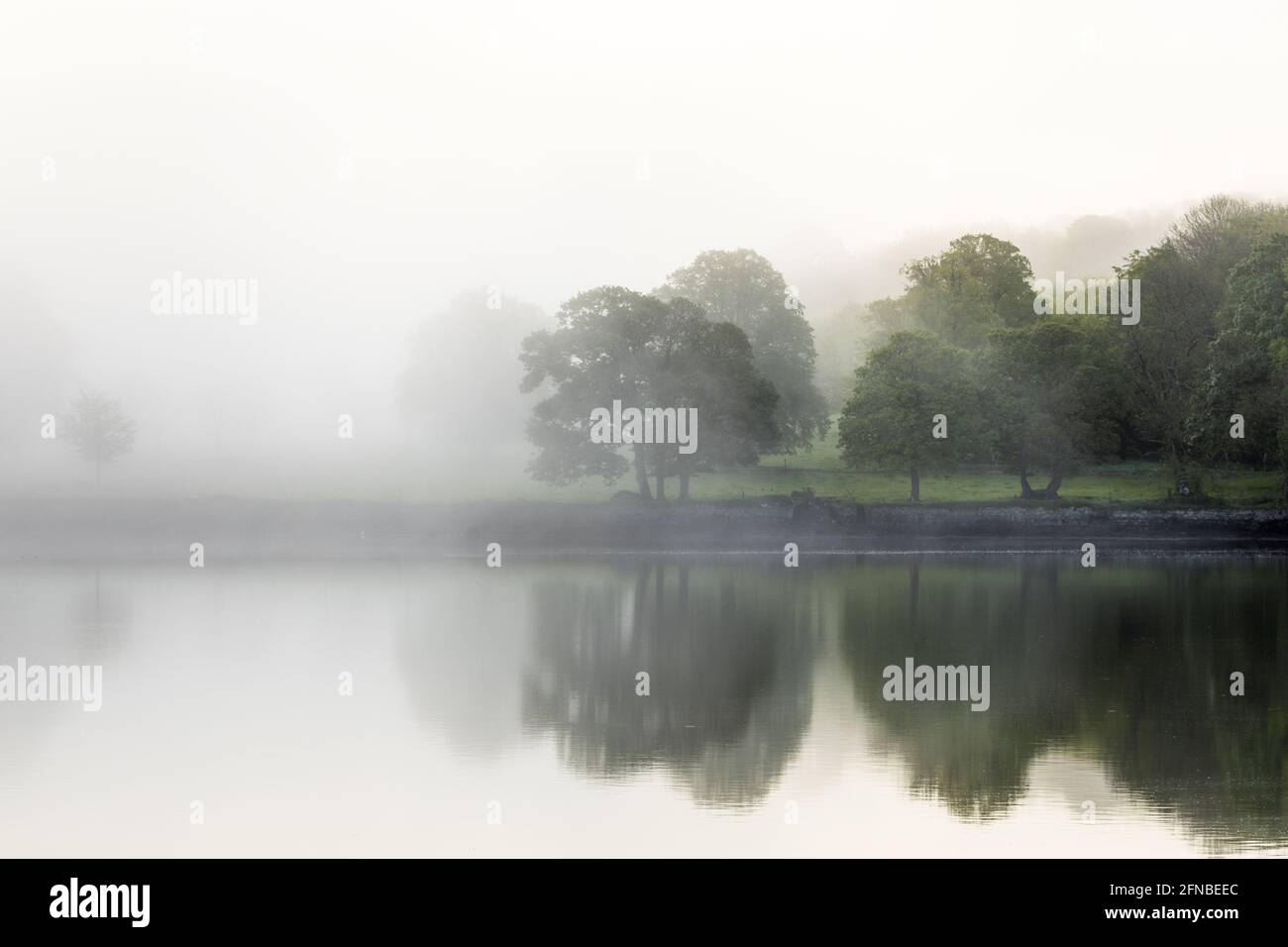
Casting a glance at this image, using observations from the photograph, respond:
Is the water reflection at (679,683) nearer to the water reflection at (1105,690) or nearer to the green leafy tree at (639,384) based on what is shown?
the water reflection at (1105,690)

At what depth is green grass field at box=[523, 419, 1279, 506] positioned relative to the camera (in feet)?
241

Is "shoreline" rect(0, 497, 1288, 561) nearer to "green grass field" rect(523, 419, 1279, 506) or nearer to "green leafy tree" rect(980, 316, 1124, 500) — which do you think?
"green grass field" rect(523, 419, 1279, 506)

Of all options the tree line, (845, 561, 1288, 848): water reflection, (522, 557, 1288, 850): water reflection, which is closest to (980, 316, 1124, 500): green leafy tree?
the tree line

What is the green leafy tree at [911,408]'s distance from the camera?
249 ft

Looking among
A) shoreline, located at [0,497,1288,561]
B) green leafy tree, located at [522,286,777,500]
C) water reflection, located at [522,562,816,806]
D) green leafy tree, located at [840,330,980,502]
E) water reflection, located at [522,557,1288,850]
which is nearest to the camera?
water reflection, located at [522,557,1288,850]

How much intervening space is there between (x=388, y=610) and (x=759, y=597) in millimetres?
10046

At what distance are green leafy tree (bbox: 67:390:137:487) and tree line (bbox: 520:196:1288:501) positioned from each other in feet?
81.4

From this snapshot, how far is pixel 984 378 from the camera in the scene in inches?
3150

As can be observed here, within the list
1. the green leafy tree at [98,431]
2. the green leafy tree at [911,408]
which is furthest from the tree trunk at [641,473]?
the green leafy tree at [98,431]

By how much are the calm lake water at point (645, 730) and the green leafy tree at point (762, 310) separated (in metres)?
55.8

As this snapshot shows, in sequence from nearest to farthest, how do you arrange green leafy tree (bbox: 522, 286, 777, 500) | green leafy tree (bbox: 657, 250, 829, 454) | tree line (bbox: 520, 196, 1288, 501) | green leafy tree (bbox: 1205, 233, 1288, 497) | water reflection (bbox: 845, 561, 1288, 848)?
water reflection (bbox: 845, 561, 1288, 848) → green leafy tree (bbox: 1205, 233, 1288, 497) → tree line (bbox: 520, 196, 1288, 501) → green leafy tree (bbox: 522, 286, 777, 500) → green leafy tree (bbox: 657, 250, 829, 454)

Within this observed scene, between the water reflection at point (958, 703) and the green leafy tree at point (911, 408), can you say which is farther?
the green leafy tree at point (911, 408)
